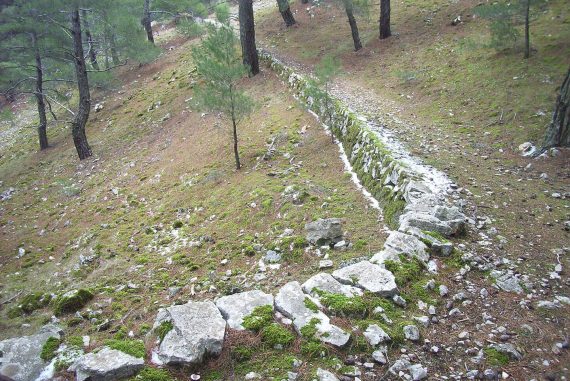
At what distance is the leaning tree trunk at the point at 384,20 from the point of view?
66.8 ft

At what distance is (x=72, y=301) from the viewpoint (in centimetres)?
677

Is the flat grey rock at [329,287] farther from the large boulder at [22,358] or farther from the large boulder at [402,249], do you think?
the large boulder at [22,358]

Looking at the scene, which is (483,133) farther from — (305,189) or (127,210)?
(127,210)

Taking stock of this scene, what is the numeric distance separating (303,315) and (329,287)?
66 cm

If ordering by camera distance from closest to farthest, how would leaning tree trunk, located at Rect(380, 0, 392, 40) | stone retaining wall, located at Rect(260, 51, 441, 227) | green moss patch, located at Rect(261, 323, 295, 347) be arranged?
green moss patch, located at Rect(261, 323, 295, 347) → stone retaining wall, located at Rect(260, 51, 441, 227) → leaning tree trunk, located at Rect(380, 0, 392, 40)

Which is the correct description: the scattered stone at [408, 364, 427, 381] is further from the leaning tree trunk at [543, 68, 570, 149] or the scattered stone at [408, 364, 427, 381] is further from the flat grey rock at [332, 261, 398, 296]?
the leaning tree trunk at [543, 68, 570, 149]

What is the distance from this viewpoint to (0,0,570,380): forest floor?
5.20m

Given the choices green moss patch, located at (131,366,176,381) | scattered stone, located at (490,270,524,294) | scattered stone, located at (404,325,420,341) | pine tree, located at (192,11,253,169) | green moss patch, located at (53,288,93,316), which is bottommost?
green moss patch, located at (53,288,93,316)

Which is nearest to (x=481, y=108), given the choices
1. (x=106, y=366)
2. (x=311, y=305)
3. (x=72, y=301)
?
(x=311, y=305)

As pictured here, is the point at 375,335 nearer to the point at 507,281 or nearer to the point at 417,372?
the point at 417,372

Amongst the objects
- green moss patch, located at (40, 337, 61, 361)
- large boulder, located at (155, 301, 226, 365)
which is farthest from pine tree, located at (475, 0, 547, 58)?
green moss patch, located at (40, 337, 61, 361)

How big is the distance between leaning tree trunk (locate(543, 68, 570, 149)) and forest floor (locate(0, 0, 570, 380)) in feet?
1.28

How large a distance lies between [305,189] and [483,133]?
5292 millimetres

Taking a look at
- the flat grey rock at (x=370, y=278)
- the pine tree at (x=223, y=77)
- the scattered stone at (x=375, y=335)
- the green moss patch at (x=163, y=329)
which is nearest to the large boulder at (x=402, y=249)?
the flat grey rock at (x=370, y=278)
